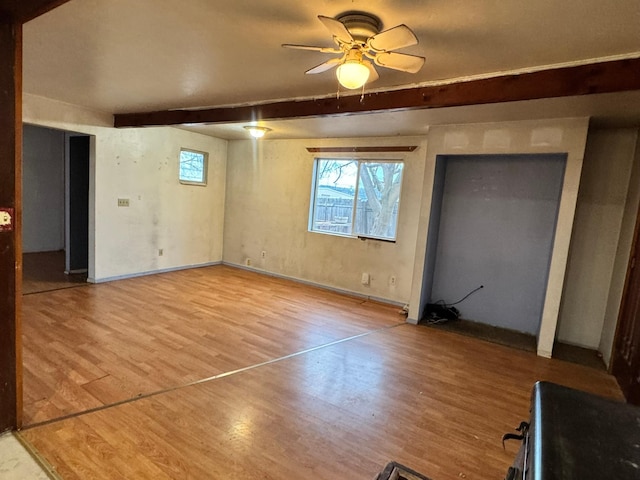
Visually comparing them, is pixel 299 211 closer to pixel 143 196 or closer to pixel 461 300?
pixel 143 196

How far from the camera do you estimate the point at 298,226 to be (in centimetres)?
600

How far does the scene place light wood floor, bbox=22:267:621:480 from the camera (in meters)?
1.95

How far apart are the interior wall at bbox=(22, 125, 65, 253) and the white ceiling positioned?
3.72 metres

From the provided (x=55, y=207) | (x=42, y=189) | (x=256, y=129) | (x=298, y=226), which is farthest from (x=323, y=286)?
(x=42, y=189)

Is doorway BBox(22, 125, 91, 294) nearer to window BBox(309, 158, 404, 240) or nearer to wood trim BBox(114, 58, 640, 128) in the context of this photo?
wood trim BBox(114, 58, 640, 128)

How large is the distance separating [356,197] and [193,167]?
9.82 feet

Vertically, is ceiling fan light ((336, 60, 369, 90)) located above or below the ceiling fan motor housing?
below

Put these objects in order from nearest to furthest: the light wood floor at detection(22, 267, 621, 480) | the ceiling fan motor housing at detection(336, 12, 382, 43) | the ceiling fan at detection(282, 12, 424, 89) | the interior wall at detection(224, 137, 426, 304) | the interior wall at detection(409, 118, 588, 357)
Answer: the ceiling fan at detection(282, 12, 424, 89), the ceiling fan motor housing at detection(336, 12, 382, 43), the light wood floor at detection(22, 267, 621, 480), the interior wall at detection(409, 118, 588, 357), the interior wall at detection(224, 137, 426, 304)

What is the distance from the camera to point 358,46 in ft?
6.54

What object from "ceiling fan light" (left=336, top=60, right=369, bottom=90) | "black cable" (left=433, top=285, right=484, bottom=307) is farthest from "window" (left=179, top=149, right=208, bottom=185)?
"ceiling fan light" (left=336, top=60, right=369, bottom=90)

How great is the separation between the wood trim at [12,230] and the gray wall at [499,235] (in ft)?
14.1

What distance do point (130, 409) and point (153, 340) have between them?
1112 millimetres

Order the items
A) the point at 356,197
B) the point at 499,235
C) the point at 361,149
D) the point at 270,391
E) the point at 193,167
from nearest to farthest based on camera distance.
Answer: the point at 270,391, the point at 499,235, the point at 361,149, the point at 356,197, the point at 193,167

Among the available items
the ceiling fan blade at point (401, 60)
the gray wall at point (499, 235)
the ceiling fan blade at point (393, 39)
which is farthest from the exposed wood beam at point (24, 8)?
the gray wall at point (499, 235)
